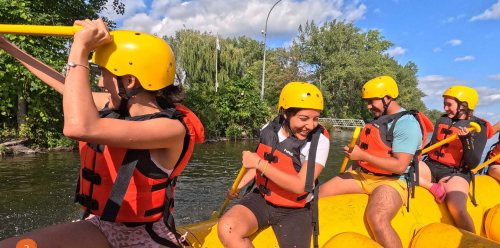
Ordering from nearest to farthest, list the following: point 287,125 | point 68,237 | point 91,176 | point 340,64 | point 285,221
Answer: point 68,237
point 91,176
point 285,221
point 287,125
point 340,64

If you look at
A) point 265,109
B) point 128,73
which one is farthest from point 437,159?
point 265,109

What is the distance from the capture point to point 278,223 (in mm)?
2908

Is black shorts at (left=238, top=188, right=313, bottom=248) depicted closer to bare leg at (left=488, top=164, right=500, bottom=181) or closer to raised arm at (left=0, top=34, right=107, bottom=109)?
raised arm at (left=0, top=34, right=107, bottom=109)

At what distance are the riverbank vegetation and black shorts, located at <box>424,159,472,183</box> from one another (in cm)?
256

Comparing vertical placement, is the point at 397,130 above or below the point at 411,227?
above

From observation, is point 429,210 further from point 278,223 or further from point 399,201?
point 278,223

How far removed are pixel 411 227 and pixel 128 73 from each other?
3155 mm

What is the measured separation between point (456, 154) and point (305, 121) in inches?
114

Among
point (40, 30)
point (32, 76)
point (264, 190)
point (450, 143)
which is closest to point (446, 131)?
point (450, 143)

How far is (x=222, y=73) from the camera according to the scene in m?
28.4

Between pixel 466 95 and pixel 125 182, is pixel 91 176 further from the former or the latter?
pixel 466 95

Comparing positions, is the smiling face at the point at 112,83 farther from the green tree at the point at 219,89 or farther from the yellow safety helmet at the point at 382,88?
the green tree at the point at 219,89

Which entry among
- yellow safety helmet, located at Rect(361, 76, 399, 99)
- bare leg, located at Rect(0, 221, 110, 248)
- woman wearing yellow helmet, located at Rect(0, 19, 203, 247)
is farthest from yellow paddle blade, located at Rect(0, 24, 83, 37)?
yellow safety helmet, located at Rect(361, 76, 399, 99)

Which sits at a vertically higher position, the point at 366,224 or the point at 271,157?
the point at 271,157
